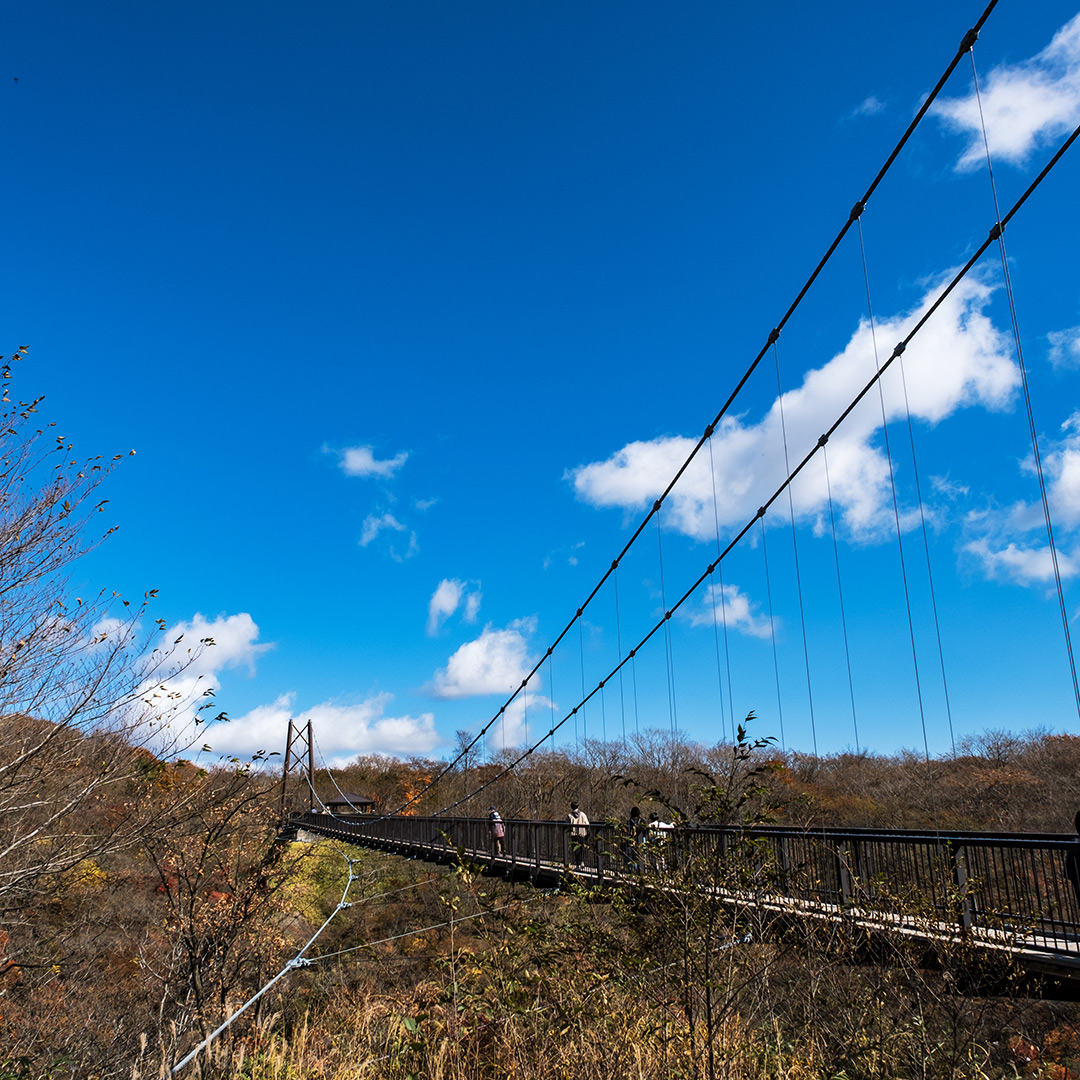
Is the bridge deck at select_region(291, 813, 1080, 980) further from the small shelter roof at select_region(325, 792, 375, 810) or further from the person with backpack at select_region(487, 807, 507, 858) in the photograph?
the small shelter roof at select_region(325, 792, 375, 810)

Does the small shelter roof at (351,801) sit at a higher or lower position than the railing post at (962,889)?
higher

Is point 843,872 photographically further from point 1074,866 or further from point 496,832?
point 496,832

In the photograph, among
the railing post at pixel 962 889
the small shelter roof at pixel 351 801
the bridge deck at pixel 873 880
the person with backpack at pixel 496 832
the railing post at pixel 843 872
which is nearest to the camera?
the bridge deck at pixel 873 880

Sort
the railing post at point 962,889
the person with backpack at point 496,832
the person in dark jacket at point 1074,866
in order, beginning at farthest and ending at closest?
the person with backpack at point 496,832, the railing post at point 962,889, the person in dark jacket at point 1074,866

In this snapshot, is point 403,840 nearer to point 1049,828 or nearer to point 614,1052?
point 614,1052

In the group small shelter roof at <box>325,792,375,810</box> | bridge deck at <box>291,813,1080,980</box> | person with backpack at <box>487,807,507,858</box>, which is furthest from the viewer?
small shelter roof at <box>325,792,375,810</box>

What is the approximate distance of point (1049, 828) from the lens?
25.0m

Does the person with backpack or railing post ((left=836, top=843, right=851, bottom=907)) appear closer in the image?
railing post ((left=836, top=843, right=851, bottom=907))

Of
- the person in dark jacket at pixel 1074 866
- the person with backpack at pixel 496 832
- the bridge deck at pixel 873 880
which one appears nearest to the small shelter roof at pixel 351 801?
the person with backpack at pixel 496 832

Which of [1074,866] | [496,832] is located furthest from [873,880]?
[496,832]

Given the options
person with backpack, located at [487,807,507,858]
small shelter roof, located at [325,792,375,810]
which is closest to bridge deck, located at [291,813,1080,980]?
person with backpack, located at [487,807,507,858]

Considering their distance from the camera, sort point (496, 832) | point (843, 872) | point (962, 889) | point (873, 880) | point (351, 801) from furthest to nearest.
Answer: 1. point (351, 801)
2. point (496, 832)
3. point (843, 872)
4. point (873, 880)
5. point (962, 889)

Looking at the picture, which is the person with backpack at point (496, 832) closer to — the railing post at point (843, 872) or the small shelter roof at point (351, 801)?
the railing post at point (843, 872)

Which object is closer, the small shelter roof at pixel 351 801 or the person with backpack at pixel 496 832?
the person with backpack at pixel 496 832
